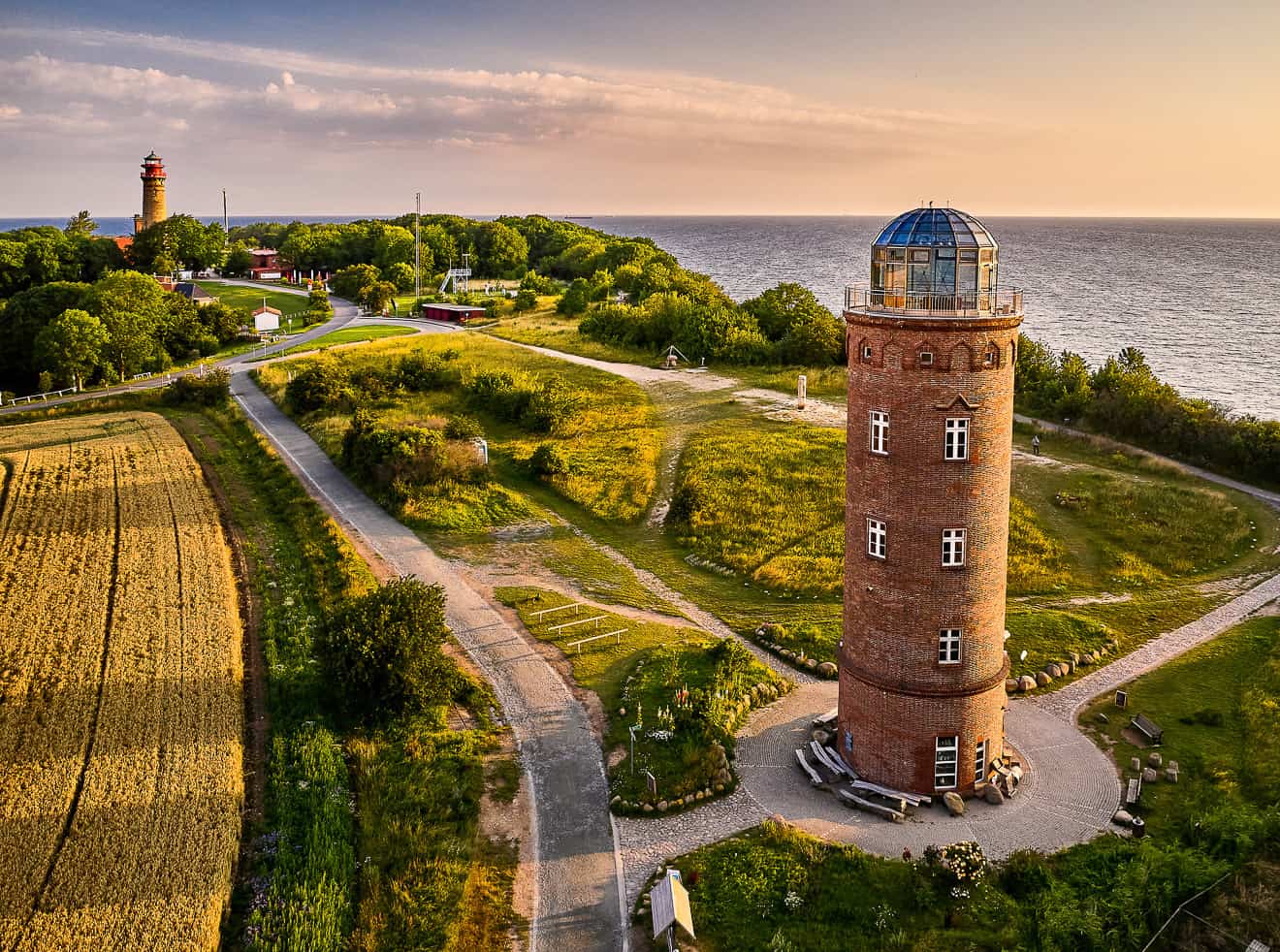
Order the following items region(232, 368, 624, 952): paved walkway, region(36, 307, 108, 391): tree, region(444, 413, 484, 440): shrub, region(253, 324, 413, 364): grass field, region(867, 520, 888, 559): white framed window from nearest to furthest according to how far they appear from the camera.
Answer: region(232, 368, 624, 952): paved walkway → region(867, 520, 888, 559): white framed window → region(444, 413, 484, 440): shrub → region(36, 307, 108, 391): tree → region(253, 324, 413, 364): grass field

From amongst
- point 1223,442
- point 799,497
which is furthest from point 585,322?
point 1223,442

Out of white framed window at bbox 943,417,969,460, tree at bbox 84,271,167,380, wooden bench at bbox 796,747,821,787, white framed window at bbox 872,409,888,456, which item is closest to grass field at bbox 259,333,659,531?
tree at bbox 84,271,167,380

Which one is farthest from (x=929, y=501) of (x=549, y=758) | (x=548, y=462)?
(x=548, y=462)

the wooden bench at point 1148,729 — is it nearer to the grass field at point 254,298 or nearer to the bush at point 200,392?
the bush at point 200,392

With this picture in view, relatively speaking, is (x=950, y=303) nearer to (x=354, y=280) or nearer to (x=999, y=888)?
(x=999, y=888)

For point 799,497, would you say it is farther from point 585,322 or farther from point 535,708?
point 585,322

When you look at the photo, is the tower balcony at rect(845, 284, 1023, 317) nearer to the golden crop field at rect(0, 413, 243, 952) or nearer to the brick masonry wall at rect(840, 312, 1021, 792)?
the brick masonry wall at rect(840, 312, 1021, 792)
